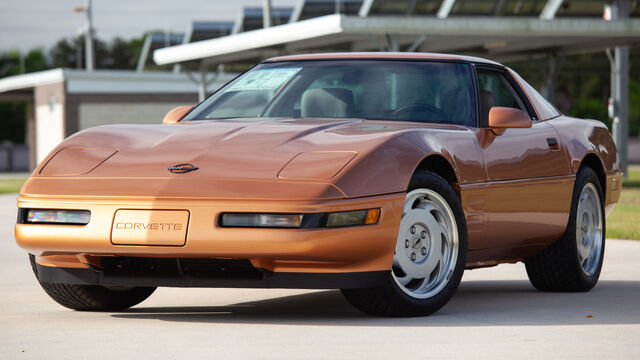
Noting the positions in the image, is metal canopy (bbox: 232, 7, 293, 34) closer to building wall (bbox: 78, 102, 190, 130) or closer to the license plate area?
building wall (bbox: 78, 102, 190, 130)

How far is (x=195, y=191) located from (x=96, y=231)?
20.0 inches

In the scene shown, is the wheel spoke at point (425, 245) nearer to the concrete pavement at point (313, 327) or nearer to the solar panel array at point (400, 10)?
the concrete pavement at point (313, 327)

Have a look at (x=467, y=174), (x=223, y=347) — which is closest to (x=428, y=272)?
(x=467, y=174)

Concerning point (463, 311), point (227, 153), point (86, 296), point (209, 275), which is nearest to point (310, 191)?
point (227, 153)

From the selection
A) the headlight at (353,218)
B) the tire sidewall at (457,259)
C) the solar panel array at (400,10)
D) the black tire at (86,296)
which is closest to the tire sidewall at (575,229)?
the tire sidewall at (457,259)

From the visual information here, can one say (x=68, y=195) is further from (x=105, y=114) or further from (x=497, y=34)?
(x=105, y=114)

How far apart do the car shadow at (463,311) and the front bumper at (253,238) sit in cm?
38

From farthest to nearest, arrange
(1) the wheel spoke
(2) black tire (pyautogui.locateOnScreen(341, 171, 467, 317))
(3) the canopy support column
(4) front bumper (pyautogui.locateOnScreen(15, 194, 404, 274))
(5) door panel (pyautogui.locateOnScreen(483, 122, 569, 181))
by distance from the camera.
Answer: (3) the canopy support column < (5) door panel (pyautogui.locateOnScreen(483, 122, 569, 181)) < (1) the wheel spoke < (2) black tire (pyautogui.locateOnScreen(341, 171, 467, 317)) < (4) front bumper (pyautogui.locateOnScreen(15, 194, 404, 274))

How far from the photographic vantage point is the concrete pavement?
493 cm

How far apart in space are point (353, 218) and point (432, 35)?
58.9 ft

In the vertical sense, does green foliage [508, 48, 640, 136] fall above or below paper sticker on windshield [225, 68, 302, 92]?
below

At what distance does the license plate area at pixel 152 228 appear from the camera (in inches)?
215

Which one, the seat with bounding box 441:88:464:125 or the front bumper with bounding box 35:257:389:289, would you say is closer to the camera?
the front bumper with bounding box 35:257:389:289

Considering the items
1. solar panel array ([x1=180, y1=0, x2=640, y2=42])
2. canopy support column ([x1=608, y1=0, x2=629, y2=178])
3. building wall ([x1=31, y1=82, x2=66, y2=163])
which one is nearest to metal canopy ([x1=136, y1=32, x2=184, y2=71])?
solar panel array ([x1=180, y1=0, x2=640, y2=42])
